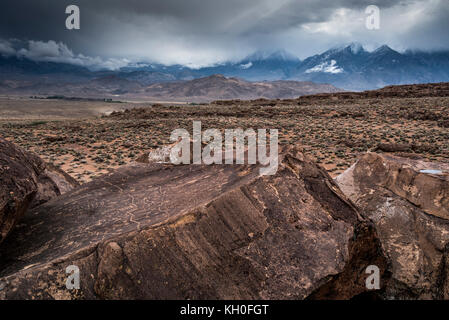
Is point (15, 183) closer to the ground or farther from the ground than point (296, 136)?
closer to the ground

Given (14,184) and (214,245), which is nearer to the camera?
(214,245)

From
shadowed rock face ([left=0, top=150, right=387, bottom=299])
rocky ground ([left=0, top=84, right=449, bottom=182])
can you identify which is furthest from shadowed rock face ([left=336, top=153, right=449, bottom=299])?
rocky ground ([left=0, top=84, right=449, bottom=182])

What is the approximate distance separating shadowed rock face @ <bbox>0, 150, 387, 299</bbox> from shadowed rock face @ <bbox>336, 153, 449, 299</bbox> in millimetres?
847

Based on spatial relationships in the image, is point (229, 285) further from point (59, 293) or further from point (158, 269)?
point (59, 293)

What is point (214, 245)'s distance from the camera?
144 inches

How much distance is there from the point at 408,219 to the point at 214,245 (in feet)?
13.1

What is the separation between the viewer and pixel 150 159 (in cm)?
695

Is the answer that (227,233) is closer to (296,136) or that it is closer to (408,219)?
(408,219)

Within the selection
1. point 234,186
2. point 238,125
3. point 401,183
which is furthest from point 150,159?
point 238,125

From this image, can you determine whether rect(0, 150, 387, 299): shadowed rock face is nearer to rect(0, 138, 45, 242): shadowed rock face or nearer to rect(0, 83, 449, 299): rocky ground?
rect(0, 83, 449, 299): rocky ground

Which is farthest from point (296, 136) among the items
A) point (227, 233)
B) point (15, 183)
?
point (15, 183)

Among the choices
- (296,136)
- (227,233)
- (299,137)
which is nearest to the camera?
(227,233)

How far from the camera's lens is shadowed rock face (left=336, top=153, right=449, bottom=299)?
181 inches

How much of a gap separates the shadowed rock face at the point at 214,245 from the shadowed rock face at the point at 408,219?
0.85 meters
